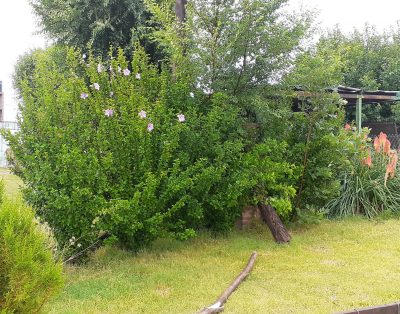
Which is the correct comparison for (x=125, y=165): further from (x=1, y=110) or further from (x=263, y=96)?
(x=1, y=110)

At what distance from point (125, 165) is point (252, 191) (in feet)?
6.81

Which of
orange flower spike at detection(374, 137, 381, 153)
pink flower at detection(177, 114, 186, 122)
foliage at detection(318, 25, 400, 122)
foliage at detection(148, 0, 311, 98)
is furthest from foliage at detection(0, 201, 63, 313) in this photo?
foliage at detection(318, 25, 400, 122)

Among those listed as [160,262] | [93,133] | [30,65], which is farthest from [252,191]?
[30,65]

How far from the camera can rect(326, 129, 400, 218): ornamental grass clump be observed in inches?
358

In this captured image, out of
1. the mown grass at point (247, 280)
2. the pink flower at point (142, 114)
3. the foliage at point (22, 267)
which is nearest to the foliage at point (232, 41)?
the pink flower at point (142, 114)

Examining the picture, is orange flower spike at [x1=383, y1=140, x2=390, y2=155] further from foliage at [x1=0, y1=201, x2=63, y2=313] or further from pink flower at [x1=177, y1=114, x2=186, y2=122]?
foliage at [x1=0, y1=201, x2=63, y2=313]

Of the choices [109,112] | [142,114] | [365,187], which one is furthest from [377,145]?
[109,112]

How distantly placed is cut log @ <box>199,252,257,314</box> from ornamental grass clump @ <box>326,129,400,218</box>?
12.3 feet

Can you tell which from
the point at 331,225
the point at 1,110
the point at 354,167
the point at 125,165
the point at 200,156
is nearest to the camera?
the point at 125,165

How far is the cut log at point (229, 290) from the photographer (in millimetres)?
4041

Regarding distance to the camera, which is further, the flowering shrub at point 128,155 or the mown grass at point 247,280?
the flowering shrub at point 128,155

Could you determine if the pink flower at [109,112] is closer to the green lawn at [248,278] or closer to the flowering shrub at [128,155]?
the flowering shrub at [128,155]

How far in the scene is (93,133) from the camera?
18.8 feet

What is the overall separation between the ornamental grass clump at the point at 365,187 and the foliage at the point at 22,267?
7.01 metres
